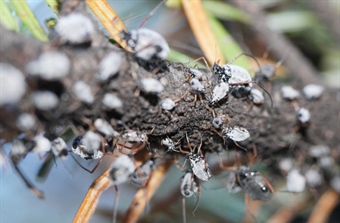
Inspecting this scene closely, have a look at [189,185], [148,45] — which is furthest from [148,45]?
[189,185]

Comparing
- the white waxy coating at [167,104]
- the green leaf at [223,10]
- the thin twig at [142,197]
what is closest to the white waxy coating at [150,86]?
the white waxy coating at [167,104]

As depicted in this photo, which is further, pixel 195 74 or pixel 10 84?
pixel 195 74

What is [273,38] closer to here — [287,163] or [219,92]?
[287,163]

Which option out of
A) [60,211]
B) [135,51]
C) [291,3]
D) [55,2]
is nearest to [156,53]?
[135,51]

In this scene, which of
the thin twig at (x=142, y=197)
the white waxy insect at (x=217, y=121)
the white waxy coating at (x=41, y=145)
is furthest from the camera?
the thin twig at (x=142, y=197)

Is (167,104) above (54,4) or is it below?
below

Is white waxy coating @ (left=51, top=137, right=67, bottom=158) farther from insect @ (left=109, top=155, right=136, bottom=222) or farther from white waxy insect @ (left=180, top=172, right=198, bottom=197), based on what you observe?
white waxy insect @ (left=180, top=172, right=198, bottom=197)

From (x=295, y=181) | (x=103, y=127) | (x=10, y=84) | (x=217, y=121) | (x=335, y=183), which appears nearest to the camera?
(x=10, y=84)

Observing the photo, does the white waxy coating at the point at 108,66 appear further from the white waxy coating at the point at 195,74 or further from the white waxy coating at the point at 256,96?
the white waxy coating at the point at 256,96
